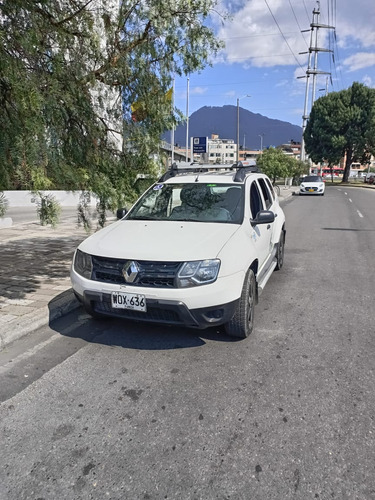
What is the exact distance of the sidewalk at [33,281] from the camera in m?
4.37

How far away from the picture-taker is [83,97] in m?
4.20

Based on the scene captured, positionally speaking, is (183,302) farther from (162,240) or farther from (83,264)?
(83,264)

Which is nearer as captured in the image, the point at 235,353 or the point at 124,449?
the point at 124,449

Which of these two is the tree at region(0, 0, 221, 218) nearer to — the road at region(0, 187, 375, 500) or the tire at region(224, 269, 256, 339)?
the road at region(0, 187, 375, 500)

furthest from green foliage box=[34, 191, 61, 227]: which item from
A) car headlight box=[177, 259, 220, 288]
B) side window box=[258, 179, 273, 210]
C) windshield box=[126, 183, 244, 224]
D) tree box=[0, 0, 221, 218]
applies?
side window box=[258, 179, 273, 210]

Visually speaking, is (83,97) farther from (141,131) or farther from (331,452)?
(331,452)

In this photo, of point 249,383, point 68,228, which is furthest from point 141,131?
point 68,228

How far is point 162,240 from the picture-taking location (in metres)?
3.90

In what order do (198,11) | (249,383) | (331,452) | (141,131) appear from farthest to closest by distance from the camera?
(141,131), (198,11), (249,383), (331,452)

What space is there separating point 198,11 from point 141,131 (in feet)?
5.23

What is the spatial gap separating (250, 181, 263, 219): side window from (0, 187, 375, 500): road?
1.30 meters

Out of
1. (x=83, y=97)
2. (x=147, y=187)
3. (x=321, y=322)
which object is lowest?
(x=321, y=322)

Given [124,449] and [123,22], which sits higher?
[123,22]

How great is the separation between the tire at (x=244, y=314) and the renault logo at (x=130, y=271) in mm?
1033
